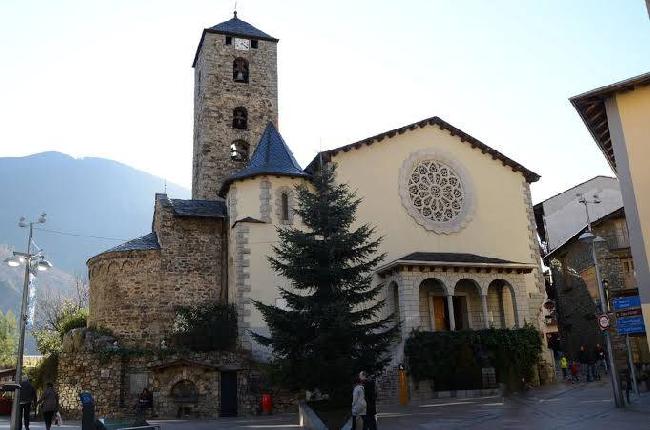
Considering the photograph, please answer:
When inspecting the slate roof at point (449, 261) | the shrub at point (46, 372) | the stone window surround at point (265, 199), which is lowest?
the shrub at point (46, 372)

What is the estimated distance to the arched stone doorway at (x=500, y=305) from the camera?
27.1m

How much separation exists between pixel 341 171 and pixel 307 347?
12.0 metres

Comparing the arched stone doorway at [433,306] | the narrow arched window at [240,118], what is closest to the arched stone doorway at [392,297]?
the arched stone doorway at [433,306]

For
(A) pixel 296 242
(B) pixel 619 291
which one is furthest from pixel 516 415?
(B) pixel 619 291

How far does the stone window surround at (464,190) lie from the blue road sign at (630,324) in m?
12.0

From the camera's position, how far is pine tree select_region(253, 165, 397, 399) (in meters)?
15.9

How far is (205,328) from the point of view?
24875mm

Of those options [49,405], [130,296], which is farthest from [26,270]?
[130,296]

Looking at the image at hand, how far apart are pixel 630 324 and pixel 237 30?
30.0 meters

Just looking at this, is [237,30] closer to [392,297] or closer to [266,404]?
[392,297]

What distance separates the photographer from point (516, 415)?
15484mm

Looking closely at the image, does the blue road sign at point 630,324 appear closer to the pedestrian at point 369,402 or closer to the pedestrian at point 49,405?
the pedestrian at point 369,402

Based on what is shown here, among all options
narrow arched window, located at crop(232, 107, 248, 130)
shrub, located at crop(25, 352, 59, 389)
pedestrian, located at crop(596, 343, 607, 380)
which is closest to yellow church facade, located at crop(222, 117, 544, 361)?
pedestrian, located at crop(596, 343, 607, 380)

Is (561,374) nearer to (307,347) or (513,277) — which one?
(513,277)
